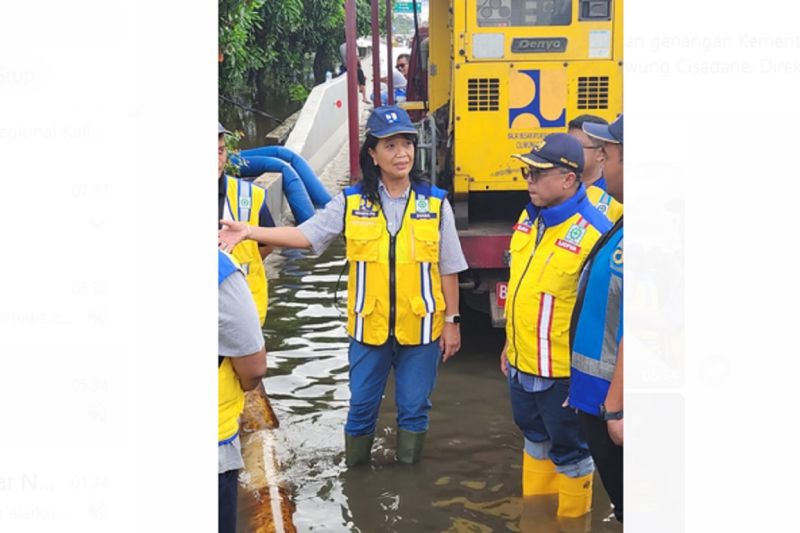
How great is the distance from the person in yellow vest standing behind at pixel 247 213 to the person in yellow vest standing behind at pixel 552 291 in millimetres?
1391

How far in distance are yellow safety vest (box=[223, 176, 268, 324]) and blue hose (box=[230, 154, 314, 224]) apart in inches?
59.1

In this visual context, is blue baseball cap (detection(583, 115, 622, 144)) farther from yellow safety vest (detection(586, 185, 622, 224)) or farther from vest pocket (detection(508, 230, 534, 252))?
yellow safety vest (detection(586, 185, 622, 224))

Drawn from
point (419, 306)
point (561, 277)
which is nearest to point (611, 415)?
point (561, 277)

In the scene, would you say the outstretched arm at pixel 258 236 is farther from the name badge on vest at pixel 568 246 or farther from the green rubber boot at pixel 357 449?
the name badge on vest at pixel 568 246

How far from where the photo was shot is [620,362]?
12.1 feet

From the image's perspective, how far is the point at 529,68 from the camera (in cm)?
749

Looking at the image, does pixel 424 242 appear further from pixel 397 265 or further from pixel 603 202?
pixel 603 202

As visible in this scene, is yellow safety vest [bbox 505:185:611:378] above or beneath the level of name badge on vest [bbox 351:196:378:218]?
beneath

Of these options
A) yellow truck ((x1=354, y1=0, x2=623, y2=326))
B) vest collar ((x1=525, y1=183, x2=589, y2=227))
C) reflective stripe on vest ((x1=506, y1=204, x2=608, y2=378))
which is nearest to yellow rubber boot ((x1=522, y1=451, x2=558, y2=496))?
reflective stripe on vest ((x1=506, y1=204, x2=608, y2=378))

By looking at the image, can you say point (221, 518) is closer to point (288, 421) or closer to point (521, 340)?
point (521, 340)

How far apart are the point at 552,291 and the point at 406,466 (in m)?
1.71

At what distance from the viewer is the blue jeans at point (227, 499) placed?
3699 mm

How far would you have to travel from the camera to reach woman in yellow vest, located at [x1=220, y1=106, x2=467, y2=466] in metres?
5.36
